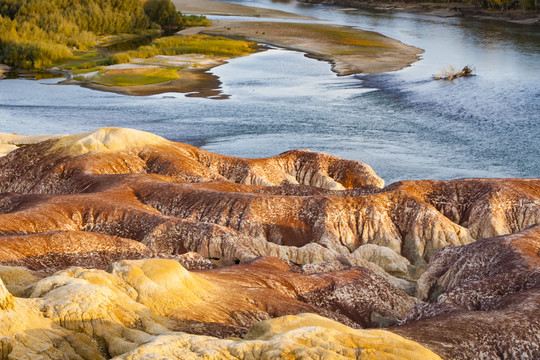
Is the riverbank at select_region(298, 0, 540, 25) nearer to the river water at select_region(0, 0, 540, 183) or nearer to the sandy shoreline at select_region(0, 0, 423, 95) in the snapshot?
the sandy shoreline at select_region(0, 0, 423, 95)

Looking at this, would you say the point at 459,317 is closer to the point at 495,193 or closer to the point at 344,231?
the point at 344,231

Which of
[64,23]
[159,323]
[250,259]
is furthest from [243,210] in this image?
[64,23]

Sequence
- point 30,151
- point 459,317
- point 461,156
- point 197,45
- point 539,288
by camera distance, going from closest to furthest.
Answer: point 459,317, point 539,288, point 30,151, point 461,156, point 197,45

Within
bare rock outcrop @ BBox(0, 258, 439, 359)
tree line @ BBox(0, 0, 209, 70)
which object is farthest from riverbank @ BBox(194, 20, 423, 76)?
bare rock outcrop @ BBox(0, 258, 439, 359)

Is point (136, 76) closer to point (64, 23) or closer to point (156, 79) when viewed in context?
point (156, 79)

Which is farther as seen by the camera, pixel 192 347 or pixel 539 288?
pixel 539 288

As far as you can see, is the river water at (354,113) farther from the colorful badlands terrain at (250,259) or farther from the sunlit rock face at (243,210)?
the sunlit rock face at (243,210)

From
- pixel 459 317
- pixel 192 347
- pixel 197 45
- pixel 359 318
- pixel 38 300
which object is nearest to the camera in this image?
pixel 192 347

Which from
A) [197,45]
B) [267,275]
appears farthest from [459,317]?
[197,45]
